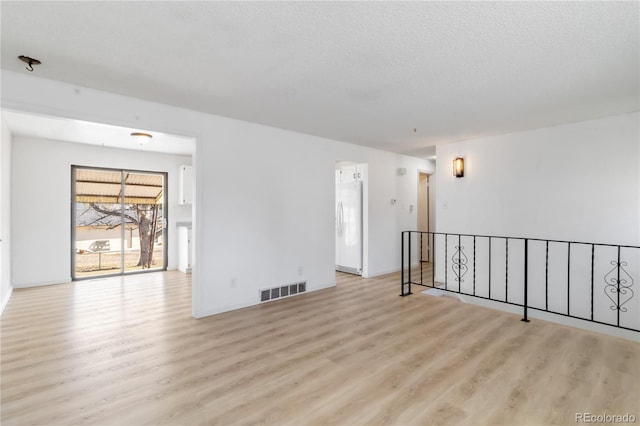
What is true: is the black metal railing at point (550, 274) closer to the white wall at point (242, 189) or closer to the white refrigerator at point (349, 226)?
the white refrigerator at point (349, 226)

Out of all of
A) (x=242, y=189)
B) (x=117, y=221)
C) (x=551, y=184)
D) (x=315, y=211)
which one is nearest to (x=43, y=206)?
(x=117, y=221)

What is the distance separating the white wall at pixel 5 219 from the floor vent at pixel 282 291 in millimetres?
3312

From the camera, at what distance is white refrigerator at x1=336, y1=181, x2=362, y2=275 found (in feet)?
20.2

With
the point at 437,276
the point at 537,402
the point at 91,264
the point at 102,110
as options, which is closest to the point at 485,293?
the point at 437,276

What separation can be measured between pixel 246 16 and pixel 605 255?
4.90 m

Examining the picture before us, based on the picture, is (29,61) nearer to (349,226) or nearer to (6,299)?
(6,299)

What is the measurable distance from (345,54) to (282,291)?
11.2 feet

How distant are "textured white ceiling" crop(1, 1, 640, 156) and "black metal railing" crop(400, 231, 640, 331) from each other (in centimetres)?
181

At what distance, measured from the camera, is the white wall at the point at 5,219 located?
420cm

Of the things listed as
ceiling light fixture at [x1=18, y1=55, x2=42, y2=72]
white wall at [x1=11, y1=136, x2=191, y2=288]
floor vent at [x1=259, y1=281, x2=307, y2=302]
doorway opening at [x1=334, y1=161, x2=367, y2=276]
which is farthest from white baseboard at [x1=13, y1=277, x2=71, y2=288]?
doorway opening at [x1=334, y1=161, x2=367, y2=276]

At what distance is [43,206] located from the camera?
5531mm

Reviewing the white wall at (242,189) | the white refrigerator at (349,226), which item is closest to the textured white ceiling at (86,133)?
the white wall at (242,189)

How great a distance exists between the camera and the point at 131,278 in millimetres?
6055

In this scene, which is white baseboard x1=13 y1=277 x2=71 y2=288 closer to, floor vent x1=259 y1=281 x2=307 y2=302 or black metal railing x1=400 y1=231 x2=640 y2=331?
floor vent x1=259 y1=281 x2=307 y2=302
